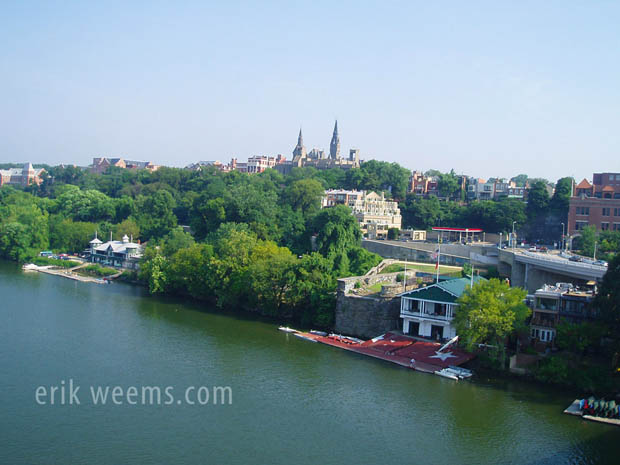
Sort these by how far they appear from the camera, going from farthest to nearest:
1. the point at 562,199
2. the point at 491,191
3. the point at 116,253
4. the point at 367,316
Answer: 1. the point at 491,191
2. the point at 562,199
3. the point at 116,253
4. the point at 367,316

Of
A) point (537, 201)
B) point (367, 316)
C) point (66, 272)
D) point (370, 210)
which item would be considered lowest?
point (66, 272)

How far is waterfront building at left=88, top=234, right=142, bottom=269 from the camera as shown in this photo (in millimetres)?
45000

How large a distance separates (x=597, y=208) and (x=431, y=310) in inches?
999

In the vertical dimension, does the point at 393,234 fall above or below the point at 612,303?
above

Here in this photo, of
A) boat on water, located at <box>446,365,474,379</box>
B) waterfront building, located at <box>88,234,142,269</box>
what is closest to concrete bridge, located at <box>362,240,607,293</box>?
boat on water, located at <box>446,365,474,379</box>

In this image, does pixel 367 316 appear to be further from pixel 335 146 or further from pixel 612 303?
pixel 335 146

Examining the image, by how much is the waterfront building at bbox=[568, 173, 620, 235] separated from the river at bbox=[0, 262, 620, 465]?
2791 cm

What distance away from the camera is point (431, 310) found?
2567cm

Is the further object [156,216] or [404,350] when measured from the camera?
[156,216]

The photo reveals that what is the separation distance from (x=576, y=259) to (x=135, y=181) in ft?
210

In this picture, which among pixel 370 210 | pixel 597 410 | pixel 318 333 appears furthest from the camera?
pixel 370 210

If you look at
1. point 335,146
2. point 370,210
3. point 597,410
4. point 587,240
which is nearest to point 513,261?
point 587,240

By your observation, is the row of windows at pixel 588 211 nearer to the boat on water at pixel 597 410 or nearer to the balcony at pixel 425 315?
the balcony at pixel 425 315

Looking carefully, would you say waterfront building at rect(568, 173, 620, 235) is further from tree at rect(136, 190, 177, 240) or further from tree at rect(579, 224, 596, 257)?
tree at rect(136, 190, 177, 240)
